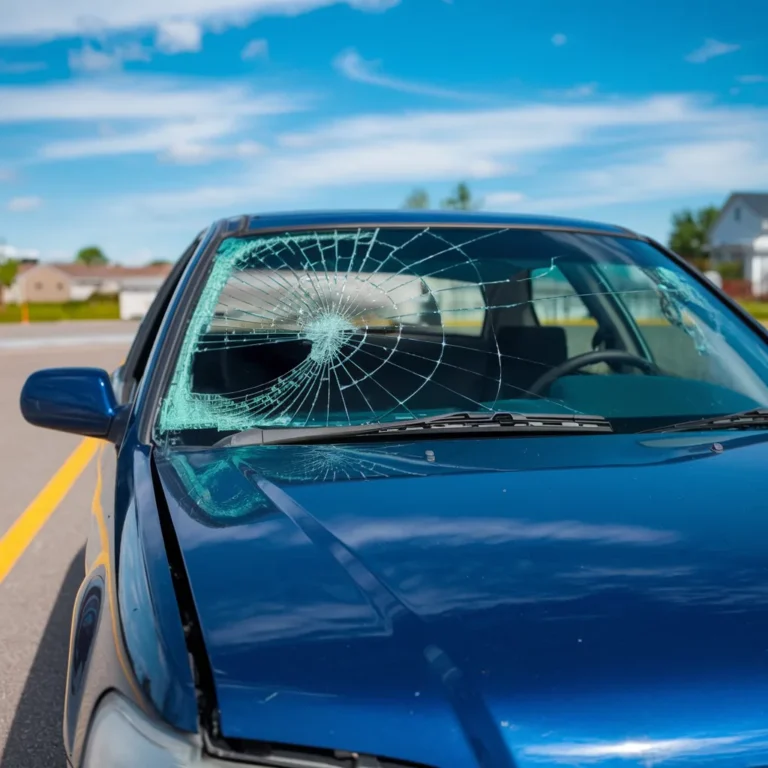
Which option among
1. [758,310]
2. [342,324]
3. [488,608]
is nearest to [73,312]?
[758,310]

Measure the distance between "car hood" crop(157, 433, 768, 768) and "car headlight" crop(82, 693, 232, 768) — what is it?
59mm

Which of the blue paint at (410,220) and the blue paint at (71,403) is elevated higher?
the blue paint at (410,220)

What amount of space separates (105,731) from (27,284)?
359 ft

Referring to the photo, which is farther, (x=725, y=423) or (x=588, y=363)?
(x=588, y=363)

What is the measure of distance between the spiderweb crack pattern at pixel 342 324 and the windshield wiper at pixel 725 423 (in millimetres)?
285

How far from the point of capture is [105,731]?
1393 mm

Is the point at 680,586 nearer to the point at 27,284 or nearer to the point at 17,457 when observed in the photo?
the point at 17,457

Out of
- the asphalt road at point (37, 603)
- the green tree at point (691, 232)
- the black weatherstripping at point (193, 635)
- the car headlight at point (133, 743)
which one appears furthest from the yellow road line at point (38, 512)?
the green tree at point (691, 232)

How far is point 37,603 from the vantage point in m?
3.99

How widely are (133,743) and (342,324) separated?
1.68 metres

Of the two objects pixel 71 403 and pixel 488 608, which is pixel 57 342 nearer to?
pixel 71 403

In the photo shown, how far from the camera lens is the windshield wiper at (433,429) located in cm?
229

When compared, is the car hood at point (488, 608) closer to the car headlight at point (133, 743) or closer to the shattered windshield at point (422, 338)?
the car headlight at point (133, 743)

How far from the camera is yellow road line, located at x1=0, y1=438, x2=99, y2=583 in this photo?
4816 mm
